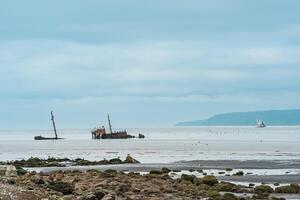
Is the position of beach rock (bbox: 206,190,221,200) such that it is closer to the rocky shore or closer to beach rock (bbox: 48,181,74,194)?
the rocky shore

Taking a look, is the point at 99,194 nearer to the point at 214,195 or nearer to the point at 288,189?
the point at 214,195

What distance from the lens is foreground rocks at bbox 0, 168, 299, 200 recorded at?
25.7 meters

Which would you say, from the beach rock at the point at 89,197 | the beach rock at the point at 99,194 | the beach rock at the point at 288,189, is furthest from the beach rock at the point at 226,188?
the beach rock at the point at 89,197

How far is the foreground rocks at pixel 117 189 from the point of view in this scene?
25736 millimetres

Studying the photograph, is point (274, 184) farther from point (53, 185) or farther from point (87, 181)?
point (53, 185)

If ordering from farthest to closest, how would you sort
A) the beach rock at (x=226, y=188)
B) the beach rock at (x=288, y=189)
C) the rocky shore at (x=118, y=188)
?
1. the beach rock at (x=288, y=189)
2. the beach rock at (x=226, y=188)
3. the rocky shore at (x=118, y=188)

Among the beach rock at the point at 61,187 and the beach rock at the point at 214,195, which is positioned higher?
the beach rock at the point at 61,187

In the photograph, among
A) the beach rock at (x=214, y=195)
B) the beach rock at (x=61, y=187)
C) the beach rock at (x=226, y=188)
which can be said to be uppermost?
the beach rock at (x=61, y=187)

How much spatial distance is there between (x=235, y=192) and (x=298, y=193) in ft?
11.5

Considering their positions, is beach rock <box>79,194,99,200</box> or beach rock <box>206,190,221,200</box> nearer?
beach rock <box>79,194,99,200</box>

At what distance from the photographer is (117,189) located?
32.1m

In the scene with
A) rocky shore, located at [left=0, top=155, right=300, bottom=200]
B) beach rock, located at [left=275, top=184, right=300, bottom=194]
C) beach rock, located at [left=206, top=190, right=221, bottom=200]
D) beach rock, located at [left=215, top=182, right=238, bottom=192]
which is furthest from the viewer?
beach rock, located at [left=275, top=184, right=300, bottom=194]

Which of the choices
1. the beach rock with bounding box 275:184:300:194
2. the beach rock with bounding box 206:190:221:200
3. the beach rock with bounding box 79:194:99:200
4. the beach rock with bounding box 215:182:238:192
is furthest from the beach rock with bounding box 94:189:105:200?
the beach rock with bounding box 275:184:300:194

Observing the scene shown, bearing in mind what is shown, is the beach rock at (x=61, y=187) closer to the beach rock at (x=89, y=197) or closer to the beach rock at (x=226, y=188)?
the beach rock at (x=89, y=197)
